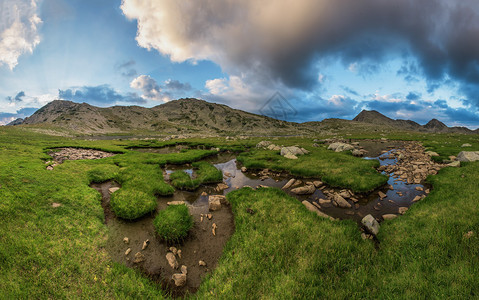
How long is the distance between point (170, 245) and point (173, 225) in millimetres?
859

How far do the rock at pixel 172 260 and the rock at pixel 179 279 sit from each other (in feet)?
1.75

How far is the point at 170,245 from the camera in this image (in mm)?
7738

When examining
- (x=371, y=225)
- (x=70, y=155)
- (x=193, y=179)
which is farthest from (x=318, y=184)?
(x=70, y=155)

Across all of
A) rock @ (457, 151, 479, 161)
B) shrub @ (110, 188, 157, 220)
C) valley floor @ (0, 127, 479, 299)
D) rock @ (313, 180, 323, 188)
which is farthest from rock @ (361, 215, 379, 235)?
rock @ (457, 151, 479, 161)

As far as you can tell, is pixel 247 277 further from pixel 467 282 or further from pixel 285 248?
pixel 467 282

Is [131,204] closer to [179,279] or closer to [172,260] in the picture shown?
[172,260]

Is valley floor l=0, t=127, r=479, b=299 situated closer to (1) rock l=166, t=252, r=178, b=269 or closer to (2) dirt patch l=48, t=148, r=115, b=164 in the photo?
(1) rock l=166, t=252, r=178, b=269

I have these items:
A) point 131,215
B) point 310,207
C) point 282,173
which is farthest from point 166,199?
point 282,173

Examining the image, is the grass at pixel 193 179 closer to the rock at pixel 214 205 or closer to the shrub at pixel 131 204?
the shrub at pixel 131 204

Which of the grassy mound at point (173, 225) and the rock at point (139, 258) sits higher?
the grassy mound at point (173, 225)

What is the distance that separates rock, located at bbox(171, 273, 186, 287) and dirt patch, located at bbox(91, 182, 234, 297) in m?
0.11

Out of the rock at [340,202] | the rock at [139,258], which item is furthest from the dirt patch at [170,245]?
the rock at [340,202]

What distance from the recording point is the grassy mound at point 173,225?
7.98 m

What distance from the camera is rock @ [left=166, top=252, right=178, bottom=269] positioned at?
6602mm
